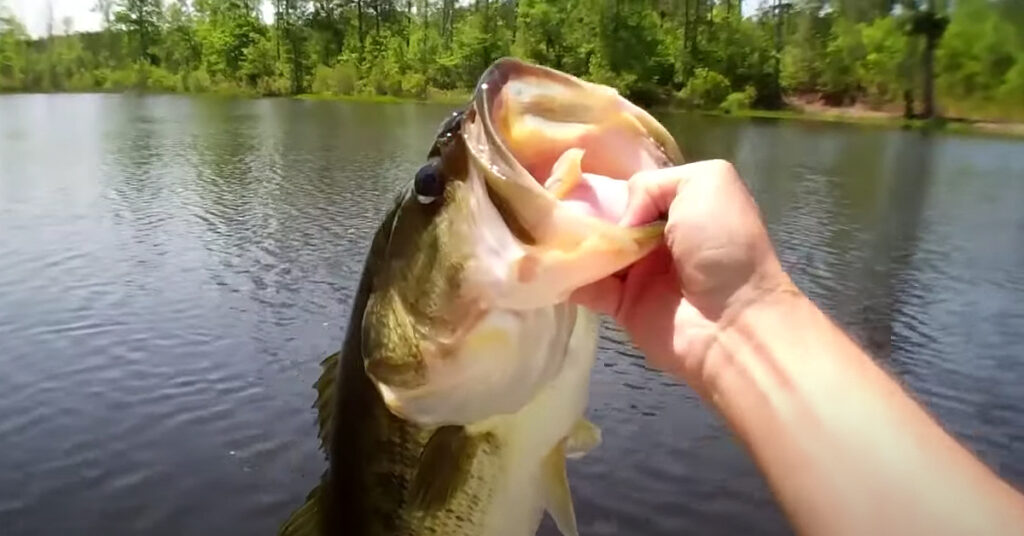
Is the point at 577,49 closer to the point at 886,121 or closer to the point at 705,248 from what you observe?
the point at 886,121

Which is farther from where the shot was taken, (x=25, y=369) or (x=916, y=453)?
(x=25, y=369)

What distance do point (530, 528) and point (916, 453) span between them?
3.31 ft

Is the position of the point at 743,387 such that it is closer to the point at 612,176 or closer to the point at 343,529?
the point at 612,176

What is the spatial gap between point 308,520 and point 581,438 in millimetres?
753

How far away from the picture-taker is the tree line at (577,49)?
58.5 metres

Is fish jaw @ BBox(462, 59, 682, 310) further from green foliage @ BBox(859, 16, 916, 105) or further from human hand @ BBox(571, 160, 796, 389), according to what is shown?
green foliage @ BBox(859, 16, 916, 105)

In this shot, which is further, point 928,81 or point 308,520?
point 928,81

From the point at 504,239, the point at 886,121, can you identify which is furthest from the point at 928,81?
the point at 504,239

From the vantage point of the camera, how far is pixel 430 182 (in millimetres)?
2102

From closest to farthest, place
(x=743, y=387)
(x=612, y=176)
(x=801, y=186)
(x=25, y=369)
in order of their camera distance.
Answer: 1. (x=743, y=387)
2. (x=612, y=176)
3. (x=25, y=369)
4. (x=801, y=186)

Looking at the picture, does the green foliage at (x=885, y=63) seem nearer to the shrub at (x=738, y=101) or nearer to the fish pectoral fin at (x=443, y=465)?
the shrub at (x=738, y=101)

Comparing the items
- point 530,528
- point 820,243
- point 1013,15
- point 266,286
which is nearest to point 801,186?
point 820,243

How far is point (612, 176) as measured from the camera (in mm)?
2139

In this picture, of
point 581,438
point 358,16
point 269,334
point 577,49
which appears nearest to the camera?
point 581,438
